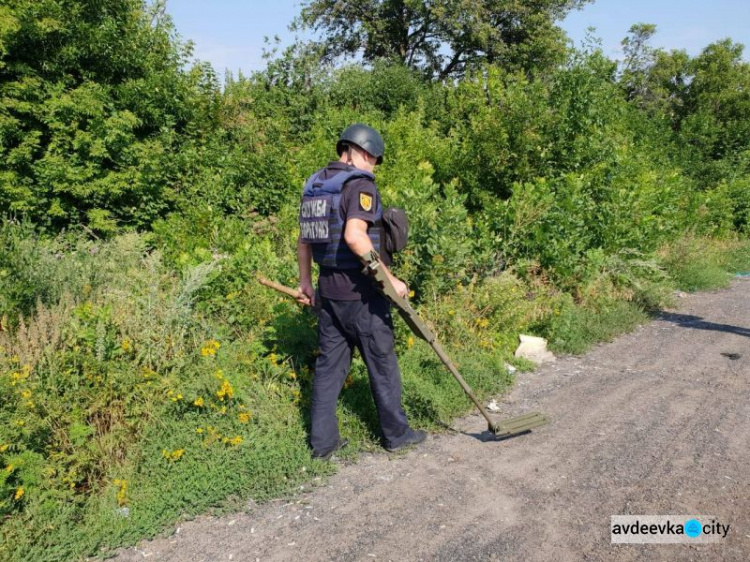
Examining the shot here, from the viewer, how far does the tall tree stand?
24.8 meters

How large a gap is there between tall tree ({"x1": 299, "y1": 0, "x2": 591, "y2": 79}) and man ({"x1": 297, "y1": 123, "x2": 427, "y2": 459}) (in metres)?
21.8

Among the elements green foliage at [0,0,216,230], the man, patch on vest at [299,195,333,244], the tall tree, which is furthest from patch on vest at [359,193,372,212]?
the tall tree

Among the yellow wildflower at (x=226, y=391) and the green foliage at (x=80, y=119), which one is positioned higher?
the green foliage at (x=80, y=119)

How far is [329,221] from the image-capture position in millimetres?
3797

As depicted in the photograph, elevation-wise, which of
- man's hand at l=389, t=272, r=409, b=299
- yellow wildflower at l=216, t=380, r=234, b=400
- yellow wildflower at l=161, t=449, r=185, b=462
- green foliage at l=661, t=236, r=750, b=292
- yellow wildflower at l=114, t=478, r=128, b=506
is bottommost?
yellow wildflower at l=114, t=478, r=128, b=506

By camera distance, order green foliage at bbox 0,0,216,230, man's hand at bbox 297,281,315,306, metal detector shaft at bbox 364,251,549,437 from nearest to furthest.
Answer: metal detector shaft at bbox 364,251,549,437 → man's hand at bbox 297,281,315,306 → green foliage at bbox 0,0,216,230

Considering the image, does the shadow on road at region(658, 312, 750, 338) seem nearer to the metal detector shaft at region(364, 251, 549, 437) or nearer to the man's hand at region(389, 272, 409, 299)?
the metal detector shaft at region(364, 251, 549, 437)

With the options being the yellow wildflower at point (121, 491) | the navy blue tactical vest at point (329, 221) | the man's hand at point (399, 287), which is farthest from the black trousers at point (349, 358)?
the yellow wildflower at point (121, 491)

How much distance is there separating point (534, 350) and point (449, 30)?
2301 cm

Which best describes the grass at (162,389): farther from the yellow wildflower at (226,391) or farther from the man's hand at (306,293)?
the man's hand at (306,293)

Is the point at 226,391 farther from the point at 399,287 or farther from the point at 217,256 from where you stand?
the point at 217,256

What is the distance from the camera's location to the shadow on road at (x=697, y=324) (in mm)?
7203

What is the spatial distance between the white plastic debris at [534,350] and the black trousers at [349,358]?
240 centimetres

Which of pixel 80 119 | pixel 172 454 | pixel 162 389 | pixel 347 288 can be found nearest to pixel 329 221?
pixel 347 288
